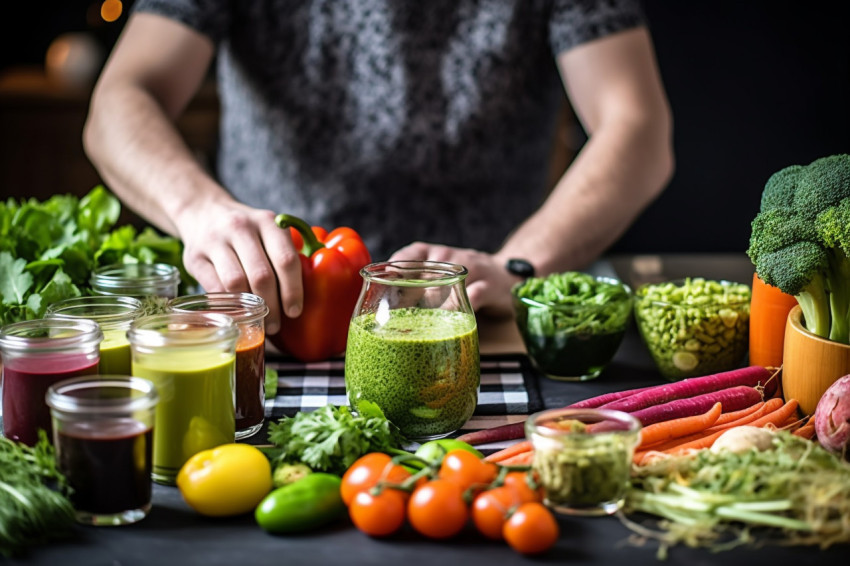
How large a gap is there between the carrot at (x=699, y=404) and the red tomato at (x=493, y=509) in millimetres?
357

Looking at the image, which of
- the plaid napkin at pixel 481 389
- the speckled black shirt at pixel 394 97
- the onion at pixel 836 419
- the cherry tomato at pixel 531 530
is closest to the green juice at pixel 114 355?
the plaid napkin at pixel 481 389

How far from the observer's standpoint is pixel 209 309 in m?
1.39

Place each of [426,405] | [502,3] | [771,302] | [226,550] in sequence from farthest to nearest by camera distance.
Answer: [502,3] < [771,302] < [426,405] < [226,550]

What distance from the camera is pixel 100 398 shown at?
1058 mm

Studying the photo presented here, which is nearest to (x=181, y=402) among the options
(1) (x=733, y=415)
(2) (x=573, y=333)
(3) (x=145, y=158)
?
(2) (x=573, y=333)

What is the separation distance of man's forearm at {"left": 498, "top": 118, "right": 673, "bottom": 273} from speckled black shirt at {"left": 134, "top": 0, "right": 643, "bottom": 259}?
275 mm

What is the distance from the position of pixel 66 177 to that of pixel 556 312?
3692 mm

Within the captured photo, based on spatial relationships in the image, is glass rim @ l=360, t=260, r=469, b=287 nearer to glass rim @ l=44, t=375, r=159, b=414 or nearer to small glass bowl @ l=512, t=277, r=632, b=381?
small glass bowl @ l=512, t=277, r=632, b=381

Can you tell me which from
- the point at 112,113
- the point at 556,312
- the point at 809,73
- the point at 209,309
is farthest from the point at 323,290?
the point at 809,73

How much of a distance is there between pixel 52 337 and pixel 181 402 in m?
0.22

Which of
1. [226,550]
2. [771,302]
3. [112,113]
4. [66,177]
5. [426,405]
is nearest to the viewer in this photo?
[226,550]

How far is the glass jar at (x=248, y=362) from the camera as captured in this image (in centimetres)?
129

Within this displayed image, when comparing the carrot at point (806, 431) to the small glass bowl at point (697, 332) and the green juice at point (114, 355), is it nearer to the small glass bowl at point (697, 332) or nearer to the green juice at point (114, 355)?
the small glass bowl at point (697, 332)

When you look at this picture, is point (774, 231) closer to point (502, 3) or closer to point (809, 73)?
point (502, 3)
